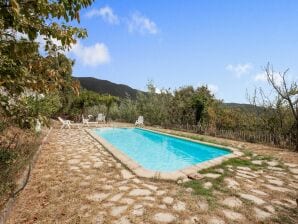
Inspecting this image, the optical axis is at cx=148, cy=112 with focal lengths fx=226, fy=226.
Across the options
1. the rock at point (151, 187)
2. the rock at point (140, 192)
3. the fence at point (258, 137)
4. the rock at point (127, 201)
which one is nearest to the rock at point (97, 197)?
the rock at point (127, 201)

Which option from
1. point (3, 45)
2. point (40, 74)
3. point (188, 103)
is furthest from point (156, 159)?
point (188, 103)

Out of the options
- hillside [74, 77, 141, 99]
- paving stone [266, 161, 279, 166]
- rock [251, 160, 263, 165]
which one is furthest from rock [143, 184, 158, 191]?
hillside [74, 77, 141, 99]

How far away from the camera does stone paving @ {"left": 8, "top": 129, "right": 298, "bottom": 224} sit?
9.65 ft

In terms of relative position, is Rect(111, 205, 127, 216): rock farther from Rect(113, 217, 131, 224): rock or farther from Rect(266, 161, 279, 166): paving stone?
Rect(266, 161, 279, 166): paving stone

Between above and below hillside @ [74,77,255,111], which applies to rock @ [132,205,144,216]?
below

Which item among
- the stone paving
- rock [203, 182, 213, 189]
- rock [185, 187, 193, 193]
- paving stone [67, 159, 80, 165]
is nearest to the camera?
the stone paving

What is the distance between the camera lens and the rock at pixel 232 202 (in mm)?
3340

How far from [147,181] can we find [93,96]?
1728 centimetres

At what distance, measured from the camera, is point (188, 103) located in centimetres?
1659

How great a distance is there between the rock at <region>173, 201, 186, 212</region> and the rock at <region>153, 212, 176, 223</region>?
0.63 ft

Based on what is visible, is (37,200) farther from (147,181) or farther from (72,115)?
(72,115)

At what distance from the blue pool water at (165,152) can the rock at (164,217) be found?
339 cm

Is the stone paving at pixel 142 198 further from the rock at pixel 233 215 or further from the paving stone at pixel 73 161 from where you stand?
the paving stone at pixel 73 161

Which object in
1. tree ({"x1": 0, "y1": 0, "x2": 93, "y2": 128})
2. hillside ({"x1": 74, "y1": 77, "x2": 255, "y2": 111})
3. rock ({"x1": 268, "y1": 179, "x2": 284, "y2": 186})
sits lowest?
rock ({"x1": 268, "y1": 179, "x2": 284, "y2": 186})
